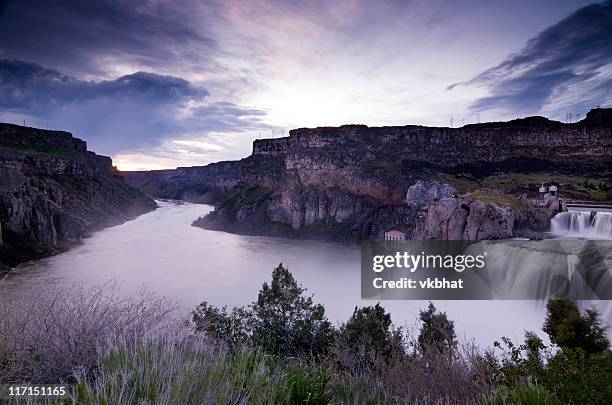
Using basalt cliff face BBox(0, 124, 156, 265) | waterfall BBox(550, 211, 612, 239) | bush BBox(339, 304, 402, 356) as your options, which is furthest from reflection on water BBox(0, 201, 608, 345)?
waterfall BBox(550, 211, 612, 239)

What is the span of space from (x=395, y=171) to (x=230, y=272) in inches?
1877

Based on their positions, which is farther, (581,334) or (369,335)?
(369,335)

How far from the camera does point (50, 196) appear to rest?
265 ft

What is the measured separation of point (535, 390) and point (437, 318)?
13.5m

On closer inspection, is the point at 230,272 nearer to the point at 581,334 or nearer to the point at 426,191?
the point at 426,191

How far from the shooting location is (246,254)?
6788 centimetres

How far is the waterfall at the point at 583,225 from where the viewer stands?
35997mm

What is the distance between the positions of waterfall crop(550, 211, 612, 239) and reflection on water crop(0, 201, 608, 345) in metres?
14.1

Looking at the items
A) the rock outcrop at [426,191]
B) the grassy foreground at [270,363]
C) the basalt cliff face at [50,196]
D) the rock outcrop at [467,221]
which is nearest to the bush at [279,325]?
the grassy foreground at [270,363]

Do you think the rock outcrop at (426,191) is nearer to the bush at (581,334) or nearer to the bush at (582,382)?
the bush at (581,334)

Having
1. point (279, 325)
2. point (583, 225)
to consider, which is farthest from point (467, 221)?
point (279, 325)

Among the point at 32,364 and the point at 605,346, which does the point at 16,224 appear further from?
the point at 605,346

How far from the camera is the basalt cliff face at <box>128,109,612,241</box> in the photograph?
75438 mm

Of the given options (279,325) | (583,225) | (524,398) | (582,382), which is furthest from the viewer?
(583,225)
